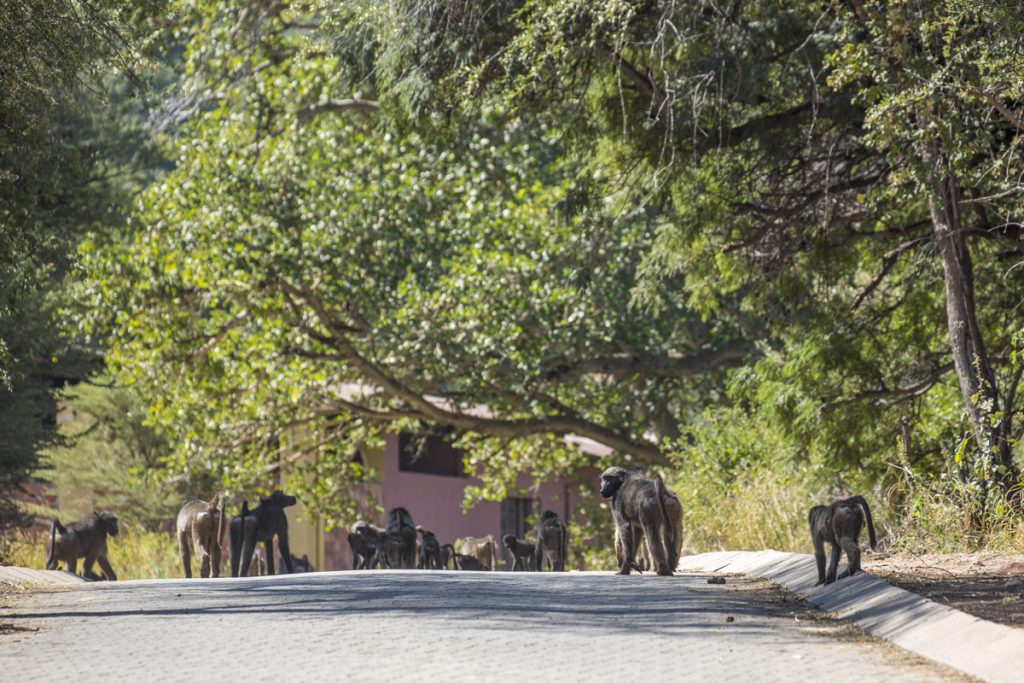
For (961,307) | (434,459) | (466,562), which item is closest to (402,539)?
(466,562)

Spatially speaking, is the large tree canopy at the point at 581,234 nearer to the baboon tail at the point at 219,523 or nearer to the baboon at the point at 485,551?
the baboon at the point at 485,551

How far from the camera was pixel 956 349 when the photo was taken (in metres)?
15.8

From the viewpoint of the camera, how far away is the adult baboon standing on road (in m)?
20.8

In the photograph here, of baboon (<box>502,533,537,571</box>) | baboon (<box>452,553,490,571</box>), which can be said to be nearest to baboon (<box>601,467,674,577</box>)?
baboon (<box>502,533,537,571</box>)

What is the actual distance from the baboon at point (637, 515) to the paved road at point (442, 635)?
784 millimetres

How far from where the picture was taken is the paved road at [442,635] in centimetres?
793

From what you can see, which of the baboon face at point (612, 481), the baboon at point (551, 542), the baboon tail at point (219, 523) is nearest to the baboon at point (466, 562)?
the baboon at point (551, 542)

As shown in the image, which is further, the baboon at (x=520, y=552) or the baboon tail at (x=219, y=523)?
the baboon at (x=520, y=552)

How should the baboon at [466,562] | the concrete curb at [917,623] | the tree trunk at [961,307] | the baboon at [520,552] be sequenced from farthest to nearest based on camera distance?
the baboon at [466,562], the baboon at [520,552], the tree trunk at [961,307], the concrete curb at [917,623]

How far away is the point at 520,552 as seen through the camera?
21.8 m

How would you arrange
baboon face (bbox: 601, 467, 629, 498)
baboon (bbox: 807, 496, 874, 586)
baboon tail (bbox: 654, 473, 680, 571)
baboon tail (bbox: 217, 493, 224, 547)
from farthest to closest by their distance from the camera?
1. baboon tail (bbox: 217, 493, 224, 547)
2. baboon face (bbox: 601, 467, 629, 498)
3. baboon tail (bbox: 654, 473, 680, 571)
4. baboon (bbox: 807, 496, 874, 586)

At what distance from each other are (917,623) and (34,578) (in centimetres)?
920

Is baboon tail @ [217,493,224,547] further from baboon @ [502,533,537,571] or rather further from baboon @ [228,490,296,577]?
baboon @ [502,533,537,571]

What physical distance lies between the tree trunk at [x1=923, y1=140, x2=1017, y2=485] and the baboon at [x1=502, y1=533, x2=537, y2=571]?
24.7 feet
